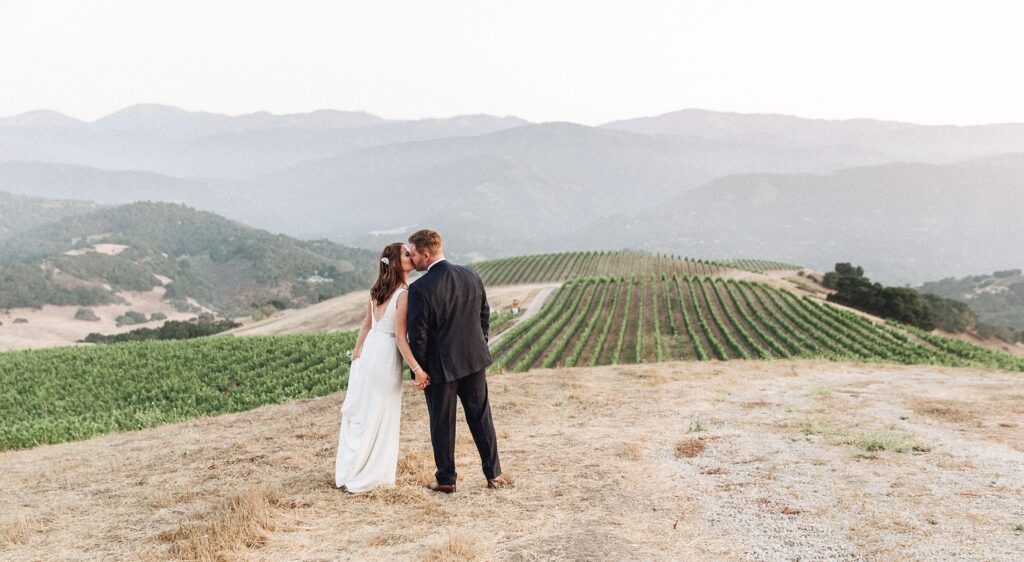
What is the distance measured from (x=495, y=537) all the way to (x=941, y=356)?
29.6 metres

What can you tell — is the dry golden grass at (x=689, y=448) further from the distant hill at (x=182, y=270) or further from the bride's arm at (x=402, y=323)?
the distant hill at (x=182, y=270)

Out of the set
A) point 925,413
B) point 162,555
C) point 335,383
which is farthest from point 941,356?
point 162,555

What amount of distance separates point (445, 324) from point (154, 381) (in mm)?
16818

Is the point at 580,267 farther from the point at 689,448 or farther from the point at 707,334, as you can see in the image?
the point at 689,448

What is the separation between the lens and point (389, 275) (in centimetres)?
585

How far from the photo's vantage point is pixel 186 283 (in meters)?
153

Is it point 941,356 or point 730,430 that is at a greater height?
point 730,430

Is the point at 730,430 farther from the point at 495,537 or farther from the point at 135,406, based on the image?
the point at 135,406

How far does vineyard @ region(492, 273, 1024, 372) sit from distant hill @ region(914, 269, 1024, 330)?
74.5 m

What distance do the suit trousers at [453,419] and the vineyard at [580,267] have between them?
63.8m

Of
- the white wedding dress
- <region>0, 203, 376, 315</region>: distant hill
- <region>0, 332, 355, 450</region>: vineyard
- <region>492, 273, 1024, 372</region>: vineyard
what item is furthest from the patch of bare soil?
the white wedding dress

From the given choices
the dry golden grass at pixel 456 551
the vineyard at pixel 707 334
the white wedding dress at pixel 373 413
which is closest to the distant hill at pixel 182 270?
the vineyard at pixel 707 334

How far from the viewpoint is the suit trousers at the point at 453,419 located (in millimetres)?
5906

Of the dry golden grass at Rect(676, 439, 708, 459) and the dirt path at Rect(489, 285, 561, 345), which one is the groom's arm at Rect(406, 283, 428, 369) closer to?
the dry golden grass at Rect(676, 439, 708, 459)
